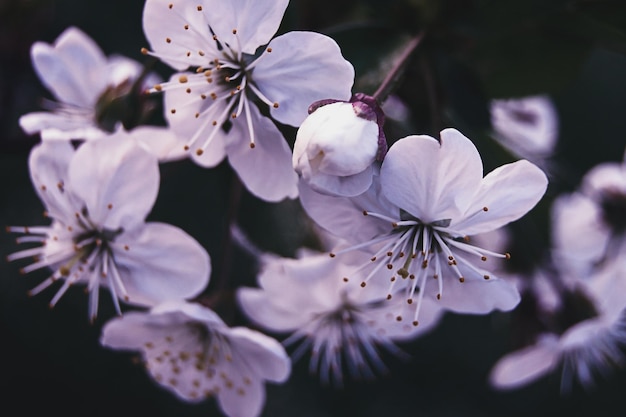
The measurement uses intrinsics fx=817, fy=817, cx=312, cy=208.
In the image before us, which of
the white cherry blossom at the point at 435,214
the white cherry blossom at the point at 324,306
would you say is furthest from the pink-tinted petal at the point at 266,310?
the white cherry blossom at the point at 435,214

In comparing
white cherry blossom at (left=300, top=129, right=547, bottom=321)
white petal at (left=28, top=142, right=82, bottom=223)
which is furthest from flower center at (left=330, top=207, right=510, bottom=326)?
white petal at (left=28, top=142, right=82, bottom=223)

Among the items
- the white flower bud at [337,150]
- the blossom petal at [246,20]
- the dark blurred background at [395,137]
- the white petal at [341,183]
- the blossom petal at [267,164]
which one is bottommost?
the dark blurred background at [395,137]

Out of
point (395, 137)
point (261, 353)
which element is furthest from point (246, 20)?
point (261, 353)

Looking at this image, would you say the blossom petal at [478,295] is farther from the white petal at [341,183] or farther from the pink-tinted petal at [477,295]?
the white petal at [341,183]

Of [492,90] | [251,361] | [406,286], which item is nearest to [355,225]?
[406,286]

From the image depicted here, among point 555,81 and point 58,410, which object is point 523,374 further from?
point 58,410

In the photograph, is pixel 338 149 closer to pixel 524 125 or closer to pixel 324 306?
pixel 324 306
